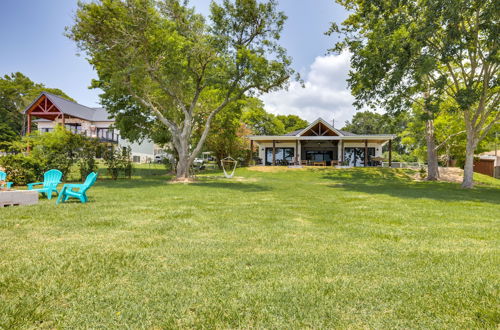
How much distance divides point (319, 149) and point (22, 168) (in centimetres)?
2912

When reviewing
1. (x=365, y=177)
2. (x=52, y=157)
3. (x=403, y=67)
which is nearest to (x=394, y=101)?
(x=403, y=67)

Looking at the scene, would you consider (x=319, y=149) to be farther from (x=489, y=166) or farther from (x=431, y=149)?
(x=489, y=166)

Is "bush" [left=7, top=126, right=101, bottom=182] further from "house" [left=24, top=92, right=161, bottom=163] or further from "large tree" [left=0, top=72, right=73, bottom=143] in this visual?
"large tree" [left=0, top=72, right=73, bottom=143]

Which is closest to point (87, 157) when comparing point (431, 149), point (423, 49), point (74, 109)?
point (423, 49)

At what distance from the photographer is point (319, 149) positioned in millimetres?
35156

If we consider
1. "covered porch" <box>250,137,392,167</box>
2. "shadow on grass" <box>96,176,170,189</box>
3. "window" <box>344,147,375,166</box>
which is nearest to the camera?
"shadow on grass" <box>96,176,170,189</box>

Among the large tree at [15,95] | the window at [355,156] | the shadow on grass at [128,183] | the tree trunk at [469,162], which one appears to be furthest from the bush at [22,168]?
the large tree at [15,95]

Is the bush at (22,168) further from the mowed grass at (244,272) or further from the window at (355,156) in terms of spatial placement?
the window at (355,156)

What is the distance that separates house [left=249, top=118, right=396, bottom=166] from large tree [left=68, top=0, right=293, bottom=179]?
14.9 m

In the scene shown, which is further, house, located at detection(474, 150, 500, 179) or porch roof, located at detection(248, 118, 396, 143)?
porch roof, located at detection(248, 118, 396, 143)

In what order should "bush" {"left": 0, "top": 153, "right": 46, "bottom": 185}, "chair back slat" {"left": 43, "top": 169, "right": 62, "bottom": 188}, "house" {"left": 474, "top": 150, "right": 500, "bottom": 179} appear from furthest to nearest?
"house" {"left": 474, "top": 150, "right": 500, "bottom": 179} < "bush" {"left": 0, "top": 153, "right": 46, "bottom": 185} < "chair back slat" {"left": 43, "top": 169, "right": 62, "bottom": 188}

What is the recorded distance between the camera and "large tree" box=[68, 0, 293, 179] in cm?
1509

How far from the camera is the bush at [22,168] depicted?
12549 mm

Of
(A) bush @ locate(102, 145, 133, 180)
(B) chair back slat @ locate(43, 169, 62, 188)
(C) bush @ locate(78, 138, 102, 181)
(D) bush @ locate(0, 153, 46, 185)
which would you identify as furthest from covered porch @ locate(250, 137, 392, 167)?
(B) chair back slat @ locate(43, 169, 62, 188)
